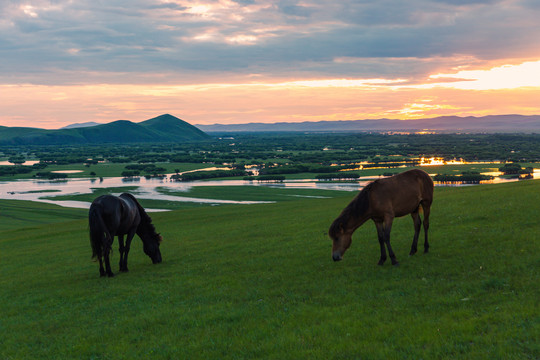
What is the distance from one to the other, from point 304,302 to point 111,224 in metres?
10.2

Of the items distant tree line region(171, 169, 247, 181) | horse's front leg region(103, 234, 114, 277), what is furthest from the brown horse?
distant tree line region(171, 169, 247, 181)

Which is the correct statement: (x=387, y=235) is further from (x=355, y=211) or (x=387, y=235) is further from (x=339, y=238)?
(x=339, y=238)

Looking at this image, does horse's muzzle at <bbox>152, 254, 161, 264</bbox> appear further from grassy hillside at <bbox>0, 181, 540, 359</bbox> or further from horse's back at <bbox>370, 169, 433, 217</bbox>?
horse's back at <bbox>370, 169, 433, 217</bbox>

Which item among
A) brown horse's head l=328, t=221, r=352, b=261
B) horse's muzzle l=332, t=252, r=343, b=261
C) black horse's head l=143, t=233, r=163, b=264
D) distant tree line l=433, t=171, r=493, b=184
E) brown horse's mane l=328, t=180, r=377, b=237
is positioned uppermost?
brown horse's mane l=328, t=180, r=377, b=237

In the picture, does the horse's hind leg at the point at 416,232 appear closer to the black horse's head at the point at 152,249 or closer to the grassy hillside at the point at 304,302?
the grassy hillside at the point at 304,302

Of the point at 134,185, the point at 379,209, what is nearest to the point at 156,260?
the point at 379,209

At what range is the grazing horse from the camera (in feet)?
58.5

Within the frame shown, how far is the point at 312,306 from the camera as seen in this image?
11.5m

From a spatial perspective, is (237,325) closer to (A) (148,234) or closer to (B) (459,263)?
(B) (459,263)

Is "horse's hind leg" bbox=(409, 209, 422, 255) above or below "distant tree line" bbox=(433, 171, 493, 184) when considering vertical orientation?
above

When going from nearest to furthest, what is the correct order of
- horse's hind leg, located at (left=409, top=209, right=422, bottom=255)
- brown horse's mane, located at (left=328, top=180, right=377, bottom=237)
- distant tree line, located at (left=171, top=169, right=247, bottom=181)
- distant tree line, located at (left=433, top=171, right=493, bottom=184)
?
brown horse's mane, located at (left=328, top=180, right=377, bottom=237) < horse's hind leg, located at (left=409, top=209, right=422, bottom=255) < distant tree line, located at (left=433, top=171, right=493, bottom=184) < distant tree line, located at (left=171, top=169, right=247, bottom=181)

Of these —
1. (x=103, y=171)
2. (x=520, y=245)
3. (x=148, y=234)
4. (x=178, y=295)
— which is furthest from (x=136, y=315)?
(x=103, y=171)

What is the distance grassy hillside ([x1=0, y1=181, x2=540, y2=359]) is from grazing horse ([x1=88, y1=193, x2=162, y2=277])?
35.5 inches

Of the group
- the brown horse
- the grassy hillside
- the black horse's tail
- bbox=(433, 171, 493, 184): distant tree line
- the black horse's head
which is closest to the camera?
the grassy hillside
